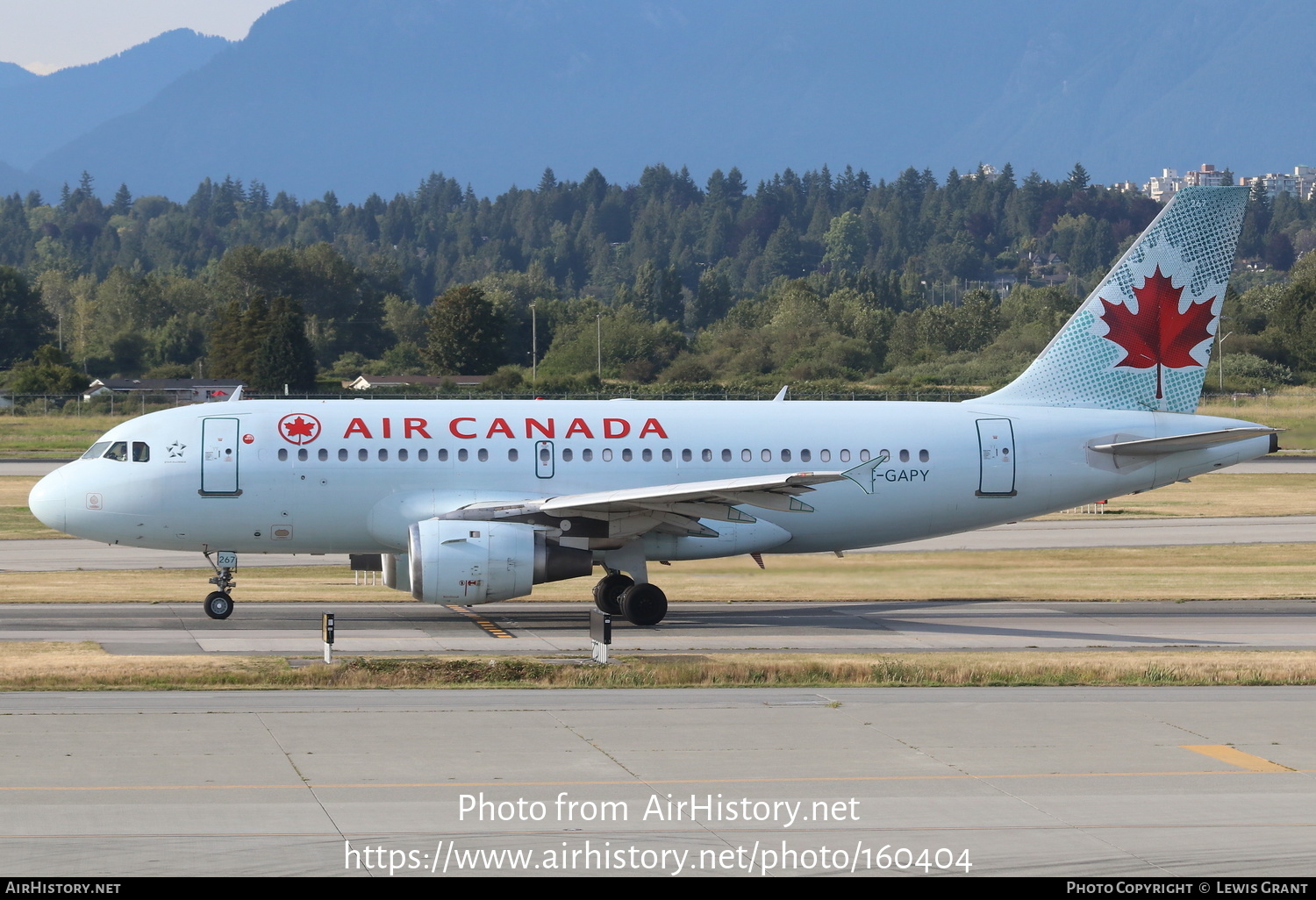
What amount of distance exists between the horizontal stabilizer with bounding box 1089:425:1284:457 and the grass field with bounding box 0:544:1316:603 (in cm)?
430

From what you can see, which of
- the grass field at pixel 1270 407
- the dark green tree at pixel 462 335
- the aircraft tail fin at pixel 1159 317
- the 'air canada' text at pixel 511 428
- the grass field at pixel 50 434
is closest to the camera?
the 'air canada' text at pixel 511 428

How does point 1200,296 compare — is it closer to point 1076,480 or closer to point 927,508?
point 1076,480

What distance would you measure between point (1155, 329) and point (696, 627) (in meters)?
12.2

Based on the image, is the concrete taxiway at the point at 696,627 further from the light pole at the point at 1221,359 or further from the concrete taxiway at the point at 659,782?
the light pole at the point at 1221,359

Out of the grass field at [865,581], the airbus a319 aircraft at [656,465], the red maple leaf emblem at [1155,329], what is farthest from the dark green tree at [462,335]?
the red maple leaf emblem at [1155,329]

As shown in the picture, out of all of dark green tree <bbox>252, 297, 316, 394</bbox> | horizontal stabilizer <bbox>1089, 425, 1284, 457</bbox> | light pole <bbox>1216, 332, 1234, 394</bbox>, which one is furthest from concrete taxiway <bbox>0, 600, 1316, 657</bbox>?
dark green tree <bbox>252, 297, 316, 394</bbox>

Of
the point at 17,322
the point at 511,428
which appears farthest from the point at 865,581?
the point at 17,322

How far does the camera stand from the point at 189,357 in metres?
168

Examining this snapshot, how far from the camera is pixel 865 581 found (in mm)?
31594

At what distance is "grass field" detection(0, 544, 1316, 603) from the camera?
1248 inches

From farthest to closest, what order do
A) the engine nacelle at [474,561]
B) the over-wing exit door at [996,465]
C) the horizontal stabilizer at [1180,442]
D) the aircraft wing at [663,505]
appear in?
the over-wing exit door at [996,465] → the horizontal stabilizer at [1180,442] → the aircraft wing at [663,505] → the engine nacelle at [474,561]

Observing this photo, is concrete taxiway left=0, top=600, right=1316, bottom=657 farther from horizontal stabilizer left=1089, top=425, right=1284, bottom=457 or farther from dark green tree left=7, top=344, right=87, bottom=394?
dark green tree left=7, top=344, right=87, bottom=394

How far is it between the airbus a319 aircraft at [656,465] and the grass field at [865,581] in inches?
32.4

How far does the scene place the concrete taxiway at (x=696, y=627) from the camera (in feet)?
87.3
